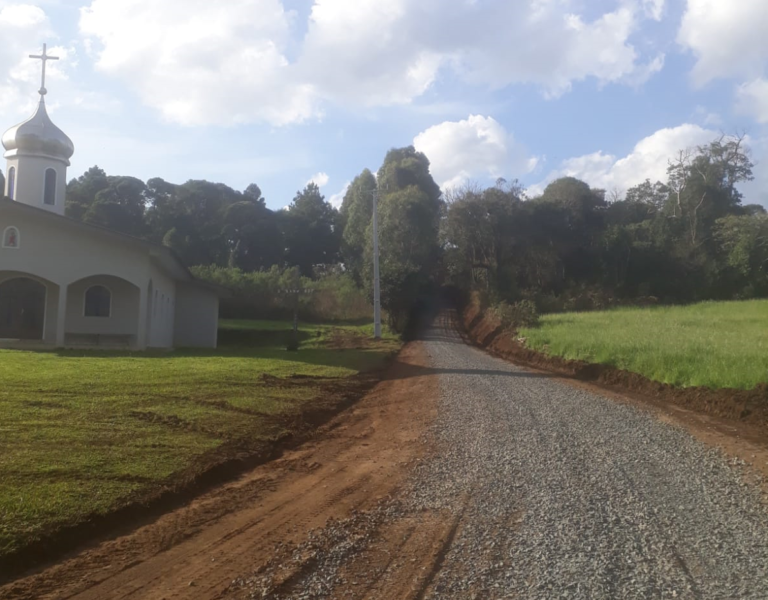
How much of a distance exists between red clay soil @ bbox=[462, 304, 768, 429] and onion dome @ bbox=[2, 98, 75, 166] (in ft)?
61.4

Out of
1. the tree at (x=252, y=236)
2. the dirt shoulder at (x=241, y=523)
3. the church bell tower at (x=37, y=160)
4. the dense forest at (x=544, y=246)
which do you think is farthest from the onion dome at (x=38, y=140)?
the tree at (x=252, y=236)

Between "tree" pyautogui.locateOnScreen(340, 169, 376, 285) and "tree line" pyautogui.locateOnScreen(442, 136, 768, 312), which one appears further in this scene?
"tree" pyautogui.locateOnScreen(340, 169, 376, 285)

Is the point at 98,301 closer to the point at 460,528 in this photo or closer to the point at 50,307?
the point at 50,307

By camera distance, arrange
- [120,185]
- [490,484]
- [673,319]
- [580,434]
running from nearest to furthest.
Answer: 1. [490,484]
2. [580,434]
3. [673,319]
4. [120,185]

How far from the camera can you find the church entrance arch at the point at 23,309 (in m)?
25.0

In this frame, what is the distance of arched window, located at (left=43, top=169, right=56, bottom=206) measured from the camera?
1103 inches

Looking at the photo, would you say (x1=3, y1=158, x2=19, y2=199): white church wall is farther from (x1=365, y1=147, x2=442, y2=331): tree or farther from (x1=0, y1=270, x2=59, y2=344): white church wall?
(x1=365, y1=147, x2=442, y2=331): tree

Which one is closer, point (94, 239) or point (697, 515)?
point (697, 515)

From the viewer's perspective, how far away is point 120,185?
62.0 meters

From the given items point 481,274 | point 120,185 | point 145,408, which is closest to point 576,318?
point 481,274

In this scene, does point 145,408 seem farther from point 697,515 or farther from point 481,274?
point 481,274

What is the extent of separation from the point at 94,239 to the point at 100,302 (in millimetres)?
2881

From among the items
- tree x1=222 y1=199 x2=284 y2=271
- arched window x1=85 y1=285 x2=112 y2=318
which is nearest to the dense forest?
tree x1=222 y1=199 x2=284 y2=271

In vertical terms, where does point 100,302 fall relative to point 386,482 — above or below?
above
